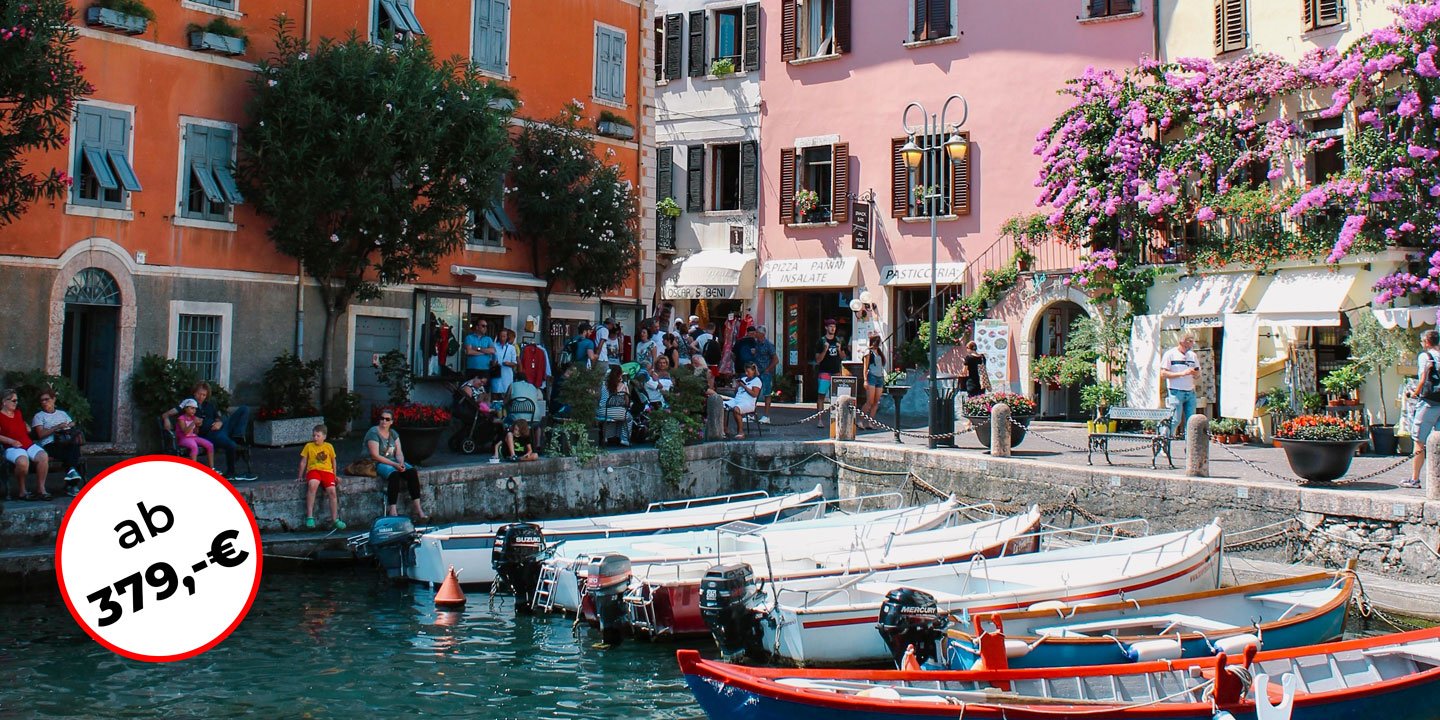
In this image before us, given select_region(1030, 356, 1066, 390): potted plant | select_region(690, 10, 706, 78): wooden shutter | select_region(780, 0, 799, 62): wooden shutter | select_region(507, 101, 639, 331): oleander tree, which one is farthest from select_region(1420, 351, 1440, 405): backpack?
select_region(690, 10, 706, 78): wooden shutter

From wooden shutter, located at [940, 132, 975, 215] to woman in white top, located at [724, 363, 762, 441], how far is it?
6953mm

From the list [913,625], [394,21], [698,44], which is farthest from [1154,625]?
[698,44]

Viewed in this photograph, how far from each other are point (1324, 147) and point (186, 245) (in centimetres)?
1743

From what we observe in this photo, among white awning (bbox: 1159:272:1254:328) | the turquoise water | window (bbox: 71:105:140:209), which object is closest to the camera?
the turquoise water

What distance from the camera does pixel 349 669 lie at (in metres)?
10.7

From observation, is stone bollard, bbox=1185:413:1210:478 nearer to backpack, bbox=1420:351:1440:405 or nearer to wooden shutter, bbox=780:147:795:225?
backpack, bbox=1420:351:1440:405

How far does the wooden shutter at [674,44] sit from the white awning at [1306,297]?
14603 millimetres

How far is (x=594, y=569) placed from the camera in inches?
480

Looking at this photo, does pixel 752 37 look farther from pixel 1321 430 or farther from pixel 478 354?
pixel 1321 430

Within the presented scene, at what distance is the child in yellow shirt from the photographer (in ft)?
48.5

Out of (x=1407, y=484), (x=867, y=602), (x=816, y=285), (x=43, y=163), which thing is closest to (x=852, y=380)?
(x=816, y=285)

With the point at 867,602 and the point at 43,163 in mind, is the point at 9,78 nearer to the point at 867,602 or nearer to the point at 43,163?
the point at 43,163

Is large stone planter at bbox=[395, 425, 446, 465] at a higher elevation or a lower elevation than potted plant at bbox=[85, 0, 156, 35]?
lower

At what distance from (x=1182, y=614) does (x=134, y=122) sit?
1468 cm
